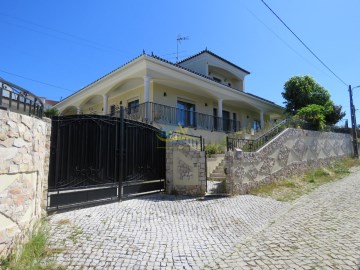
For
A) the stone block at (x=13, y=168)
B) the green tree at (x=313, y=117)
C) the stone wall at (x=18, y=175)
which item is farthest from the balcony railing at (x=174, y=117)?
the stone block at (x=13, y=168)

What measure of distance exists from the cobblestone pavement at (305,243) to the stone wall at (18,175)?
8.71 feet

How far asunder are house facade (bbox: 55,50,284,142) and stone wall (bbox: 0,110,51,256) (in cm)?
760

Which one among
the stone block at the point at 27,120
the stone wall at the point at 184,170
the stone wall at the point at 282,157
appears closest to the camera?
the stone block at the point at 27,120

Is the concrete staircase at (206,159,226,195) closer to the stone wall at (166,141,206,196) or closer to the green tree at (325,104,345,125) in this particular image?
the stone wall at (166,141,206,196)

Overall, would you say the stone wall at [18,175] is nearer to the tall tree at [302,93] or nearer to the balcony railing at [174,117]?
the balcony railing at [174,117]

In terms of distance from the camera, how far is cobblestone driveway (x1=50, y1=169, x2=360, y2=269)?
3.80 meters

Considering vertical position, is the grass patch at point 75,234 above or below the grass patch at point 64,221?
below

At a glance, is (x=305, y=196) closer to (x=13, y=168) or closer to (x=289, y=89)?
(x=13, y=168)

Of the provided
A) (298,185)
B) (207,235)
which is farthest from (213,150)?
(207,235)

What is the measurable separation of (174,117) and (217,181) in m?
4.81

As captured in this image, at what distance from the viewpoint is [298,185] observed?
10.3m

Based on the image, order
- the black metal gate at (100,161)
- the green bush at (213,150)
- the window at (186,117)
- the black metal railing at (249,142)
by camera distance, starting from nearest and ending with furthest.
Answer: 1. the black metal gate at (100,161)
2. the black metal railing at (249,142)
3. the green bush at (213,150)
4. the window at (186,117)

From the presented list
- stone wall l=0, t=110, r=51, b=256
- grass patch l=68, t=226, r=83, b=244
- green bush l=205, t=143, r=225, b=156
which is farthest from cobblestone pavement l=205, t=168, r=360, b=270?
green bush l=205, t=143, r=225, b=156

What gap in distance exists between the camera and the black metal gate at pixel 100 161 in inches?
229
